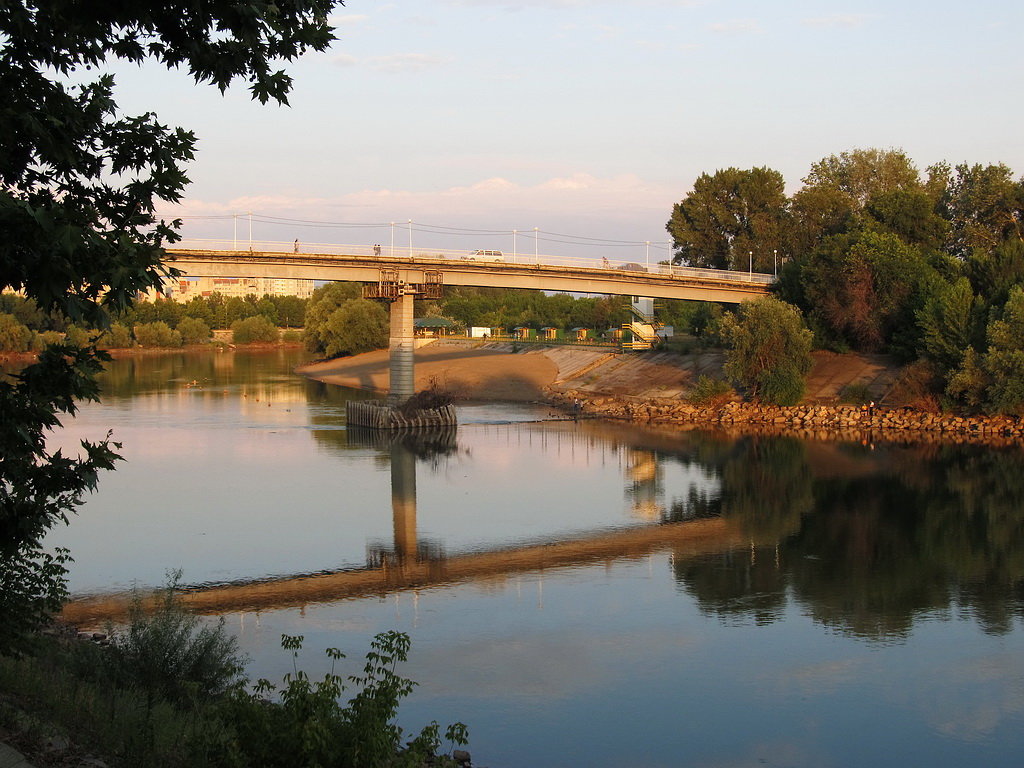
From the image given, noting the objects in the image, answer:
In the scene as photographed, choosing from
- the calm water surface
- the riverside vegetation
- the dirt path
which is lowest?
the calm water surface

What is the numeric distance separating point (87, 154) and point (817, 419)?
55245 millimetres

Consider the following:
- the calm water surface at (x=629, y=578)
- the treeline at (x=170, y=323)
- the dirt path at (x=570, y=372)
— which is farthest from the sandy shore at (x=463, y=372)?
the calm water surface at (x=629, y=578)

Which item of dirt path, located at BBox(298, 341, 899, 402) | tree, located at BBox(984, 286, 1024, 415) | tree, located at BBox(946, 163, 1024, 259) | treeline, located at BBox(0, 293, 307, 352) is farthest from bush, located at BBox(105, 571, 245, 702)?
treeline, located at BBox(0, 293, 307, 352)

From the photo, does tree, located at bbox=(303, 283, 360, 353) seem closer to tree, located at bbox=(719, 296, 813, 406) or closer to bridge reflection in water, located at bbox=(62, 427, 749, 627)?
tree, located at bbox=(719, 296, 813, 406)

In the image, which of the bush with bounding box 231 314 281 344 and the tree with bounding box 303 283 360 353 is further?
the bush with bounding box 231 314 281 344

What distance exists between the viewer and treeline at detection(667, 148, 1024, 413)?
56.5m

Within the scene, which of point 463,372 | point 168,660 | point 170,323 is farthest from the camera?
point 170,323

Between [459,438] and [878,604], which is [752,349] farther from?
[878,604]

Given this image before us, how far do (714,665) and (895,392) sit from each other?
43994 mm

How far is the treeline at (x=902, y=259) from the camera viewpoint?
185ft

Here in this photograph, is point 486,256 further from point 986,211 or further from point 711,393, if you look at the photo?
point 986,211

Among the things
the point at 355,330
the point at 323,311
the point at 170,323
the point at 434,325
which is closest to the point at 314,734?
the point at 355,330

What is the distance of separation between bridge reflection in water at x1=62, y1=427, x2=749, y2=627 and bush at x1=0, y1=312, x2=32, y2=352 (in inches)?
3263

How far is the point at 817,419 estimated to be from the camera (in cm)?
6116
